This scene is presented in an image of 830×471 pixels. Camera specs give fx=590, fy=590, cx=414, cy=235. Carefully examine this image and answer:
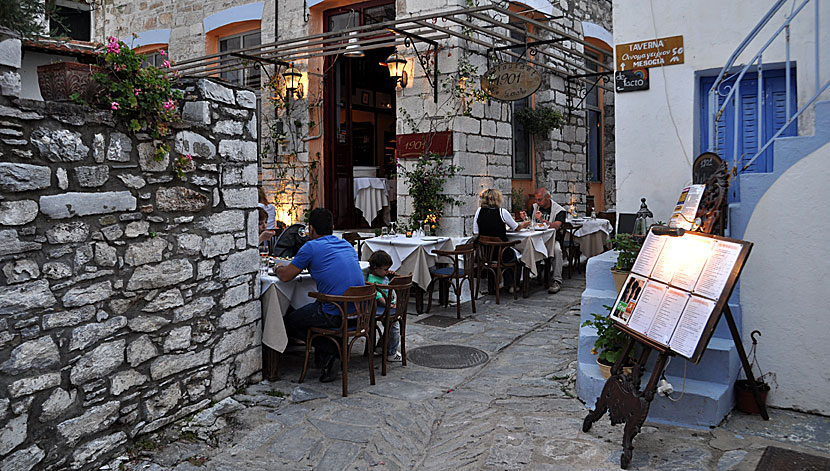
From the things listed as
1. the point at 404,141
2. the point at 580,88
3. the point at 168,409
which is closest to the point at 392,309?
the point at 168,409

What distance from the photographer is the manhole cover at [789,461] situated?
291 centimetres

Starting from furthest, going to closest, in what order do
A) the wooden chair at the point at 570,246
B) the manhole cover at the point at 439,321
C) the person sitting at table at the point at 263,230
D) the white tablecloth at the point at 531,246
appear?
the wooden chair at the point at 570,246 → the white tablecloth at the point at 531,246 → the manhole cover at the point at 439,321 → the person sitting at table at the point at 263,230

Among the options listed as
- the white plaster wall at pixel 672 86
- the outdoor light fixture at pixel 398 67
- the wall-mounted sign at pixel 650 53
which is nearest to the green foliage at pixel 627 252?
the white plaster wall at pixel 672 86

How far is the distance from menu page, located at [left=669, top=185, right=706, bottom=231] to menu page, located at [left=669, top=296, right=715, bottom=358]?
692 millimetres

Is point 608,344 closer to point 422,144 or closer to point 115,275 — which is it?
point 115,275

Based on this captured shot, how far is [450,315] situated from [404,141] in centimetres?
297

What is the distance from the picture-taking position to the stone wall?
2594 mm

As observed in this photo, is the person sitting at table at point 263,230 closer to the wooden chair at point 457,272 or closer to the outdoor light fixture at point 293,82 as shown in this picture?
the wooden chair at point 457,272

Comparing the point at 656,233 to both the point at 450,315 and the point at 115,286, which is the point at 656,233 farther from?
the point at 450,315

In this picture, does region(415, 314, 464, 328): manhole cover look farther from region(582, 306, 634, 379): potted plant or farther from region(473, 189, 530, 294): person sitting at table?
region(582, 306, 634, 379): potted plant

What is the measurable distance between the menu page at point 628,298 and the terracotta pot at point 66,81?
10.1ft

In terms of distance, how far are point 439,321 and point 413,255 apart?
0.78 m

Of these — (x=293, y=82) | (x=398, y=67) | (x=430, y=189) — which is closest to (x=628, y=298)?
(x=430, y=189)

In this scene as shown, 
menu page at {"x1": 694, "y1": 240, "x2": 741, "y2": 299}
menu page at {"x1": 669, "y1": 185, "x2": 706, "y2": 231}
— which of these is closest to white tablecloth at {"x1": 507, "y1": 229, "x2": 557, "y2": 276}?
menu page at {"x1": 669, "y1": 185, "x2": 706, "y2": 231}
